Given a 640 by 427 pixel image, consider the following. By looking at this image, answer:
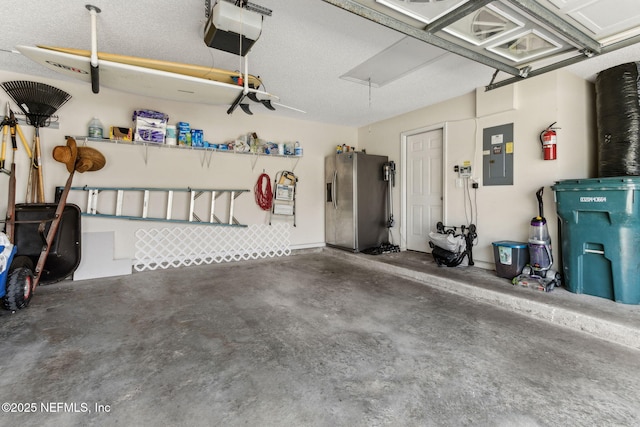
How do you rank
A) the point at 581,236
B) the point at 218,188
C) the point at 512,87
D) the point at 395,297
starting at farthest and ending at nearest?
1. the point at 218,188
2. the point at 512,87
3. the point at 395,297
4. the point at 581,236

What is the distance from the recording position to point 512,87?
3.68 meters

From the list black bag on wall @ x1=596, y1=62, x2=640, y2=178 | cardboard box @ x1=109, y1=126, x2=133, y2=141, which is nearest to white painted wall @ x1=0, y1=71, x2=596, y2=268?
cardboard box @ x1=109, y1=126, x2=133, y2=141

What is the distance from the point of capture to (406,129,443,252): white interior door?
15.9 feet

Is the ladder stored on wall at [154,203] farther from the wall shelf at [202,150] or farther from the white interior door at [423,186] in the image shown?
the white interior door at [423,186]

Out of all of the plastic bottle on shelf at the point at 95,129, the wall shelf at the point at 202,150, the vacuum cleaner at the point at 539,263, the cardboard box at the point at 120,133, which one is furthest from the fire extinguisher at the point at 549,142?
the plastic bottle on shelf at the point at 95,129

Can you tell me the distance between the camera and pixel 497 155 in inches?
154

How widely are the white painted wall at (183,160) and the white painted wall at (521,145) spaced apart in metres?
2.58

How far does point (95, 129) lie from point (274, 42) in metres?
2.88

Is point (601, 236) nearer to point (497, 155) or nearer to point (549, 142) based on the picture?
point (549, 142)

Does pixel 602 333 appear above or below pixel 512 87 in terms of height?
below

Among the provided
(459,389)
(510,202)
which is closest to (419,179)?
(510,202)

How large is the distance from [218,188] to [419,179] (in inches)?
139

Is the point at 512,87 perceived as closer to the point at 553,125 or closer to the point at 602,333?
the point at 553,125

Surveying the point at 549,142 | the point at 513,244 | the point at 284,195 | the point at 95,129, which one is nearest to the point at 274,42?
the point at 95,129
